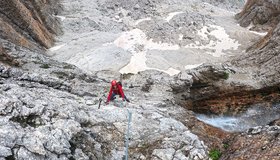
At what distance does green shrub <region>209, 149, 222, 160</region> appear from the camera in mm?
13931

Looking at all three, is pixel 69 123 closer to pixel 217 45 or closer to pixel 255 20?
pixel 217 45

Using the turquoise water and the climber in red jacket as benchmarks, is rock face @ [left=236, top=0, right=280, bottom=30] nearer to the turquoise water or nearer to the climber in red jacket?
the turquoise water

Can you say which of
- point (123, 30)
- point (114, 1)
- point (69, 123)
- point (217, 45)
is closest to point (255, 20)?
point (217, 45)

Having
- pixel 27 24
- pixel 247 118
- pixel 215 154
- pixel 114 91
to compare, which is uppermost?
pixel 114 91

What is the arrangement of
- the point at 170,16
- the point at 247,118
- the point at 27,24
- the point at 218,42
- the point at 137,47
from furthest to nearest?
the point at 170,16 < the point at 218,42 < the point at 137,47 < the point at 27,24 < the point at 247,118

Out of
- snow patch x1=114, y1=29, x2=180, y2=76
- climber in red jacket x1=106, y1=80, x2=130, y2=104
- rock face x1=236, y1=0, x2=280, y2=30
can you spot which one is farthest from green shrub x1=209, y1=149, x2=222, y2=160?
rock face x1=236, y1=0, x2=280, y2=30

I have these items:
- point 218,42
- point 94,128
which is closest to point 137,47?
point 218,42

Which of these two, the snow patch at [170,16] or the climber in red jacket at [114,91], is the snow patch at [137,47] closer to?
the snow patch at [170,16]

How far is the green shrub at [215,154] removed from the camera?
13.9m

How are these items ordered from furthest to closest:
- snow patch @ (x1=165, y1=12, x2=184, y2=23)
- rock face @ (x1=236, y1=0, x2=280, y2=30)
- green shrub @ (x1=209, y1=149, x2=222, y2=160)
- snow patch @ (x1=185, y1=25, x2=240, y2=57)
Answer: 1. snow patch @ (x1=165, y1=12, x2=184, y2=23)
2. rock face @ (x1=236, y1=0, x2=280, y2=30)
3. snow patch @ (x1=185, y1=25, x2=240, y2=57)
4. green shrub @ (x1=209, y1=149, x2=222, y2=160)

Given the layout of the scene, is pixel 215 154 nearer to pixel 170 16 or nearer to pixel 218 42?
pixel 218 42

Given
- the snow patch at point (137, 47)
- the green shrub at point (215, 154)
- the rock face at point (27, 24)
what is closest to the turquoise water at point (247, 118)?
the green shrub at point (215, 154)

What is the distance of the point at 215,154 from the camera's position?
14094mm

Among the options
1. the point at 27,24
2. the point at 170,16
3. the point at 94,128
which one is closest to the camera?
the point at 94,128
